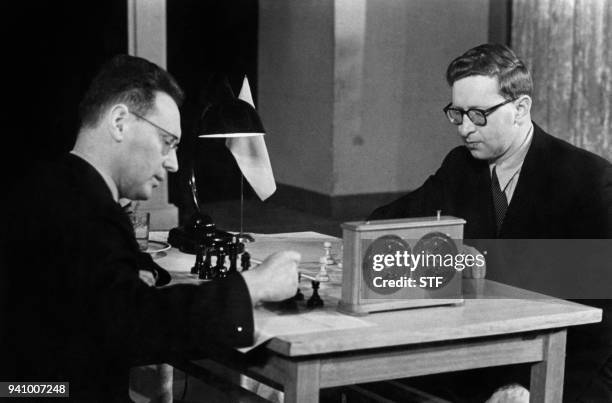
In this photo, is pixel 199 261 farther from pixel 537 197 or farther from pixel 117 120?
pixel 537 197

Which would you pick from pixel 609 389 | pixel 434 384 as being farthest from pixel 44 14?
pixel 609 389

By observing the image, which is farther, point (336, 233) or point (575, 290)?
point (336, 233)

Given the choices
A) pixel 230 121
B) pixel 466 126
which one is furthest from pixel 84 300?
pixel 466 126

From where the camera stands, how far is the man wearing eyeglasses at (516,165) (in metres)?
2.91

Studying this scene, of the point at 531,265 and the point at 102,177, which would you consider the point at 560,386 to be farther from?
the point at 102,177

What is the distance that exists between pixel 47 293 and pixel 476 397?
58.0 inches

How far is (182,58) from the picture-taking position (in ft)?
29.4

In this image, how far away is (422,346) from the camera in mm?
2102

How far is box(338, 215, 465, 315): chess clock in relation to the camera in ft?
7.17

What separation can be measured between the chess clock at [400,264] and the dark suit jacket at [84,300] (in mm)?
340

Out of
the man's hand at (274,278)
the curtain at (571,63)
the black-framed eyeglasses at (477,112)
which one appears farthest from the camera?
the curtain at (571,63)

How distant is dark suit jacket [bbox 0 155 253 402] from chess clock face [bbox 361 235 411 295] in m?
0.36

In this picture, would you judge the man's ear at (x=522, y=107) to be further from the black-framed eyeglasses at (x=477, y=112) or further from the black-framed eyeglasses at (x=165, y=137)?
the black-framed eyeglasses at (x=165, y=137)

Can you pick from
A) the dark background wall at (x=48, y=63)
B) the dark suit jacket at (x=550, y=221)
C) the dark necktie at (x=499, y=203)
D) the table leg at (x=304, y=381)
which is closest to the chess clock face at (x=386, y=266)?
the table leg at (x=304, y=381)
